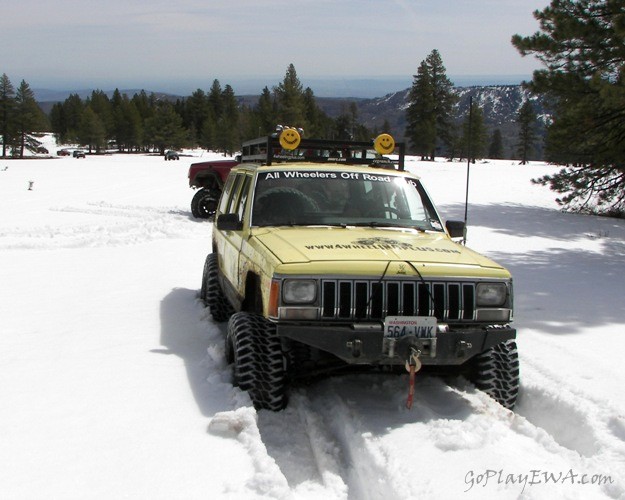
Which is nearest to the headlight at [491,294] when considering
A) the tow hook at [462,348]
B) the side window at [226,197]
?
the tow hook at [462,348]

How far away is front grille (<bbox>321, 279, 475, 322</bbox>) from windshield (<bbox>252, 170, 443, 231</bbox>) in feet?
4.28

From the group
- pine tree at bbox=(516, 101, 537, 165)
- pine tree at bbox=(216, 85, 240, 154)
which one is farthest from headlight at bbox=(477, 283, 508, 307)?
pine tree at bbox=(216, 85, 240, 154)

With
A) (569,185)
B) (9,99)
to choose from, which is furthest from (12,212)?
(9,99)

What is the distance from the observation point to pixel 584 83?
15.1m

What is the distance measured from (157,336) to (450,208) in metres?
16.8

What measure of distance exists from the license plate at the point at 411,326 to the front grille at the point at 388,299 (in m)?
0.10

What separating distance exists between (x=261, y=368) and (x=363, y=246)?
3.71 ft

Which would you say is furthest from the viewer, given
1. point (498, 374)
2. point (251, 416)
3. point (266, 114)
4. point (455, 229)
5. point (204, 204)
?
point (266, 114)

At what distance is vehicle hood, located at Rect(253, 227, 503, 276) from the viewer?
474cm

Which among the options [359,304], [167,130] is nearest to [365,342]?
[359,304]

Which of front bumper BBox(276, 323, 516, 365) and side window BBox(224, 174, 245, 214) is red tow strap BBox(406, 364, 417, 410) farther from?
side window BBox(224, 174, 245, 214)

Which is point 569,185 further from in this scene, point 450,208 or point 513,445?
point 513,445

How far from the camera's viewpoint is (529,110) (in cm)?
12169

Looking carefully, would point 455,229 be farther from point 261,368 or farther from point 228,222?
point 261,368
